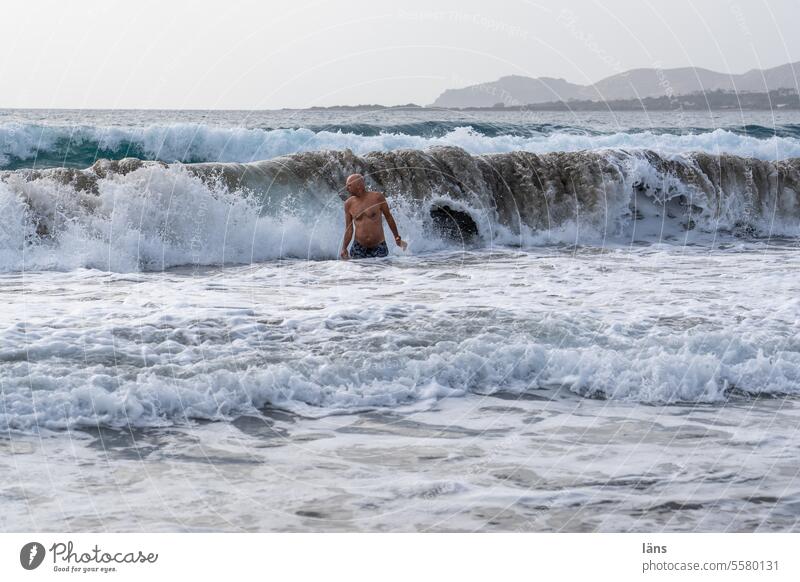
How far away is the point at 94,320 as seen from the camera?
7.70 metres

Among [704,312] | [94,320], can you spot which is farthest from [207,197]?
[704,312]

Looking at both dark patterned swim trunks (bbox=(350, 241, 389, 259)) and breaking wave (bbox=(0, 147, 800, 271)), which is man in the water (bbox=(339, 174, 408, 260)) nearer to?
dark patterned swim trunks (bbox=(350, 241, 389, 259))

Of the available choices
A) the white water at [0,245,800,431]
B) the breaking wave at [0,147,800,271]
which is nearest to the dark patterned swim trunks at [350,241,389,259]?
the breaking wave at [0,147,800,271]

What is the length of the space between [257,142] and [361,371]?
59.7 feet

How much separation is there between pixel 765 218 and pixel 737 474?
14.1 meters

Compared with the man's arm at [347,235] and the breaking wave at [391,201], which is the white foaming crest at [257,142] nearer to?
the breaking wave at [391,201]

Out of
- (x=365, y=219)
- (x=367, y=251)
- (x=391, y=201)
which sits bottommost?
(x=367, y=251)

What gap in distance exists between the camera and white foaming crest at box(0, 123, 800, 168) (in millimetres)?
23031

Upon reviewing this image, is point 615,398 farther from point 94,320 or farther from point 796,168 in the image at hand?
point 796,168
